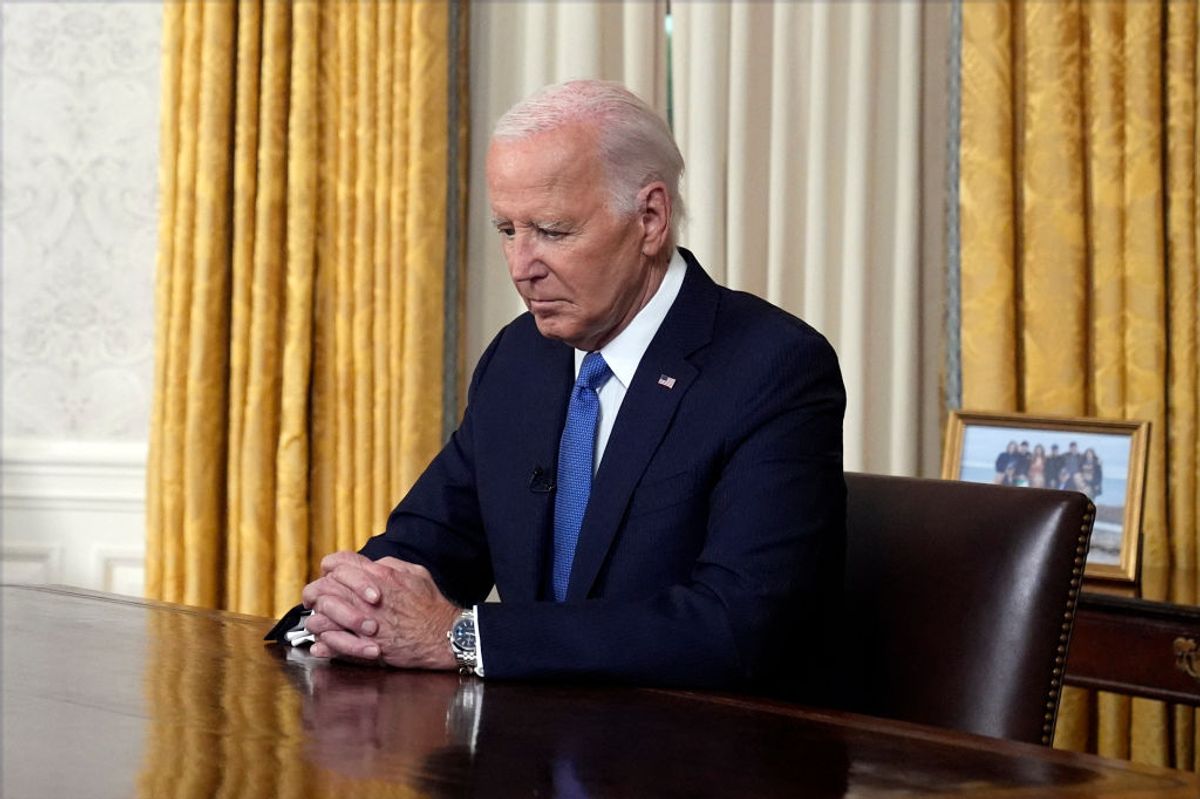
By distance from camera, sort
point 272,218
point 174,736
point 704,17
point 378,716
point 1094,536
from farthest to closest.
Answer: point 272,218, point 704,17, point 1094,536, point 378,716, point 174,736

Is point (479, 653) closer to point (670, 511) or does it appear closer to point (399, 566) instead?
point (399, 566)

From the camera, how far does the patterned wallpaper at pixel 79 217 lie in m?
4.88

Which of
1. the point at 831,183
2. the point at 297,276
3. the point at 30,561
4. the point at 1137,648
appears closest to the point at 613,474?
the point at 1137,648

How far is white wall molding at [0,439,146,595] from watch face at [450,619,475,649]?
3087 millimetres

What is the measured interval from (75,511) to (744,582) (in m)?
3.35

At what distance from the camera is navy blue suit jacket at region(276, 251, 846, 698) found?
1.98 m

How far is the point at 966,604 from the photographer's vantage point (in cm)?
208

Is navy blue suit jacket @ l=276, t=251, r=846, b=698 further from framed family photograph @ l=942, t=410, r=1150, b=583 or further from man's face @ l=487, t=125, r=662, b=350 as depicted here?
framed family photograph @ l=942, t=410, r=1150, b=583

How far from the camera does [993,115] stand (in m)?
3.74

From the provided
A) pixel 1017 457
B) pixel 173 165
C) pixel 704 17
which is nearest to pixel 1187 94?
pixel 1017 457

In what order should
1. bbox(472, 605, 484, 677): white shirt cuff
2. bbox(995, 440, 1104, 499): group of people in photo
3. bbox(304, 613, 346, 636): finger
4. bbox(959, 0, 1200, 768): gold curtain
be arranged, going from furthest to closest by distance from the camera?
bbox(959, 0, 1200, 768): gold curtain → bbox(995, 440, 1104, 499): group of people in photo → bbox(304, 613, 346, 636): finger → bbox(472, 605, 484, 677): white shirt cuff

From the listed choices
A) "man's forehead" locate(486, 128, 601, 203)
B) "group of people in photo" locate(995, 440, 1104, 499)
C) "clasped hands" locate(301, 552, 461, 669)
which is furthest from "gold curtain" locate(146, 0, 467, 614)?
"clasped hands" locate(301, 552, 461, 669)

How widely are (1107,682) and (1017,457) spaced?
2.02ft

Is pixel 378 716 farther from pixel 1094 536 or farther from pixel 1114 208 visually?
pixel 1114 208
